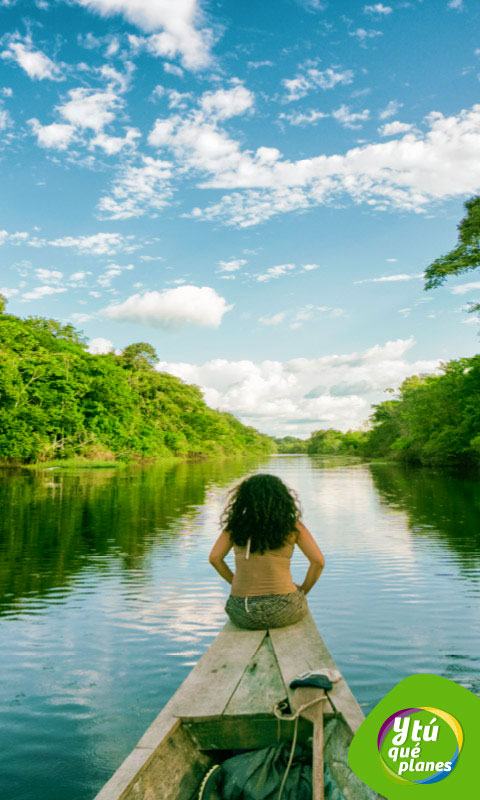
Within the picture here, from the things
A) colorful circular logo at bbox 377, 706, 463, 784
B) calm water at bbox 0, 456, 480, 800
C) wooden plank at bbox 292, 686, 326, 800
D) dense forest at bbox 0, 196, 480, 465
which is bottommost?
calm water at bbox 0, 456, 480, 800

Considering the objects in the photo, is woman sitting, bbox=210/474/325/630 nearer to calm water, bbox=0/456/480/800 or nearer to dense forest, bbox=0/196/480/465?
calm water, bbox=0/456/480/800

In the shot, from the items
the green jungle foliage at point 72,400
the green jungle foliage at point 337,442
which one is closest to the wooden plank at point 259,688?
the green jungle foliage at point 72,400

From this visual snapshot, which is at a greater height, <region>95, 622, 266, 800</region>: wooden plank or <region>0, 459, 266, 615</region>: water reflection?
<region>95, 622, 266, 800</region>: wooden plank

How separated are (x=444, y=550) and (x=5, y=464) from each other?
38.1 meters

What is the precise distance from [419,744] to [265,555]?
285cm

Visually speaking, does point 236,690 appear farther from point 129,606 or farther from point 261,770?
point 129,606

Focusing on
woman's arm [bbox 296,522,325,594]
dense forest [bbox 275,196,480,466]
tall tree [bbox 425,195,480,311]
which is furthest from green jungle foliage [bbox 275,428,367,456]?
woman's arm [bbox 296,522,325,594]

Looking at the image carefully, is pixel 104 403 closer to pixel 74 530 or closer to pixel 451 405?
pixel 451 405

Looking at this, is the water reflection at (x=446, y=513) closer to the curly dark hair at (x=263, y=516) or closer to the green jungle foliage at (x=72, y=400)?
the curly dark hair at (x=263, y=516)

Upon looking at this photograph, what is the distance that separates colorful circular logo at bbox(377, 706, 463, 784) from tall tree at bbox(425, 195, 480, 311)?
25.9 meters

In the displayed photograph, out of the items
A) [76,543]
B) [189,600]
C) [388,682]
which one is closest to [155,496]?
[76,543]

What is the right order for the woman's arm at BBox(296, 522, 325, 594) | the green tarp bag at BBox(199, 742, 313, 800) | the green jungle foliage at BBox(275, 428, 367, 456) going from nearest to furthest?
the green tarp bag at BBox(199, 742, 313, 800) < the woman's arm at BBox(296, 522, 325, 594) < the green jungle foliage at BBox(275, 428, 367, 456)

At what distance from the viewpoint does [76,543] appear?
11.8 meters

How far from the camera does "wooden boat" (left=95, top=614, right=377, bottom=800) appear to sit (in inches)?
98.8
